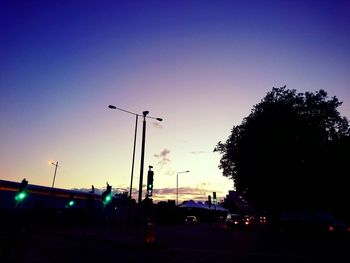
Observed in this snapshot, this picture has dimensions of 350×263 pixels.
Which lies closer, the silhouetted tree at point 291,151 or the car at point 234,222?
the silhouetted tree at point 291,151

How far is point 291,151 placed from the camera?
34.7 meters

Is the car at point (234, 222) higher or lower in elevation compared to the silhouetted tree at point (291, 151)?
lower

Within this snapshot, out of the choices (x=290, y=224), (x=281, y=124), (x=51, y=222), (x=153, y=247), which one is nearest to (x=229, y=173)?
(x=281, y=124)

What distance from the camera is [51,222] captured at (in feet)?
135

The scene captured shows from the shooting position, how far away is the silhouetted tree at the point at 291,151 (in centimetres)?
3466

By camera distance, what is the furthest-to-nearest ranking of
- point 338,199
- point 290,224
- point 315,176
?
point 338,199, point 315,176, point 290,224

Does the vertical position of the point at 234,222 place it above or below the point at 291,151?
below

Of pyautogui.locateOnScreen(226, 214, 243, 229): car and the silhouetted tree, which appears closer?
the silhouetted tree

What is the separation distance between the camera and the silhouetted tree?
114 feet

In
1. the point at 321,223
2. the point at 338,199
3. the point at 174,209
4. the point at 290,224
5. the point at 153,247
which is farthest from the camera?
the point at 174,209

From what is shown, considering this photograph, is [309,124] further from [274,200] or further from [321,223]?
[321,223]

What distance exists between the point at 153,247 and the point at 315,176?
82.5ft

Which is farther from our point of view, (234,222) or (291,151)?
(234,222)

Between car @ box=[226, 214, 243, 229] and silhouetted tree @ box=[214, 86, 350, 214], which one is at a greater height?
silhouetted tree @ box=[214, 86, 350, 214]
